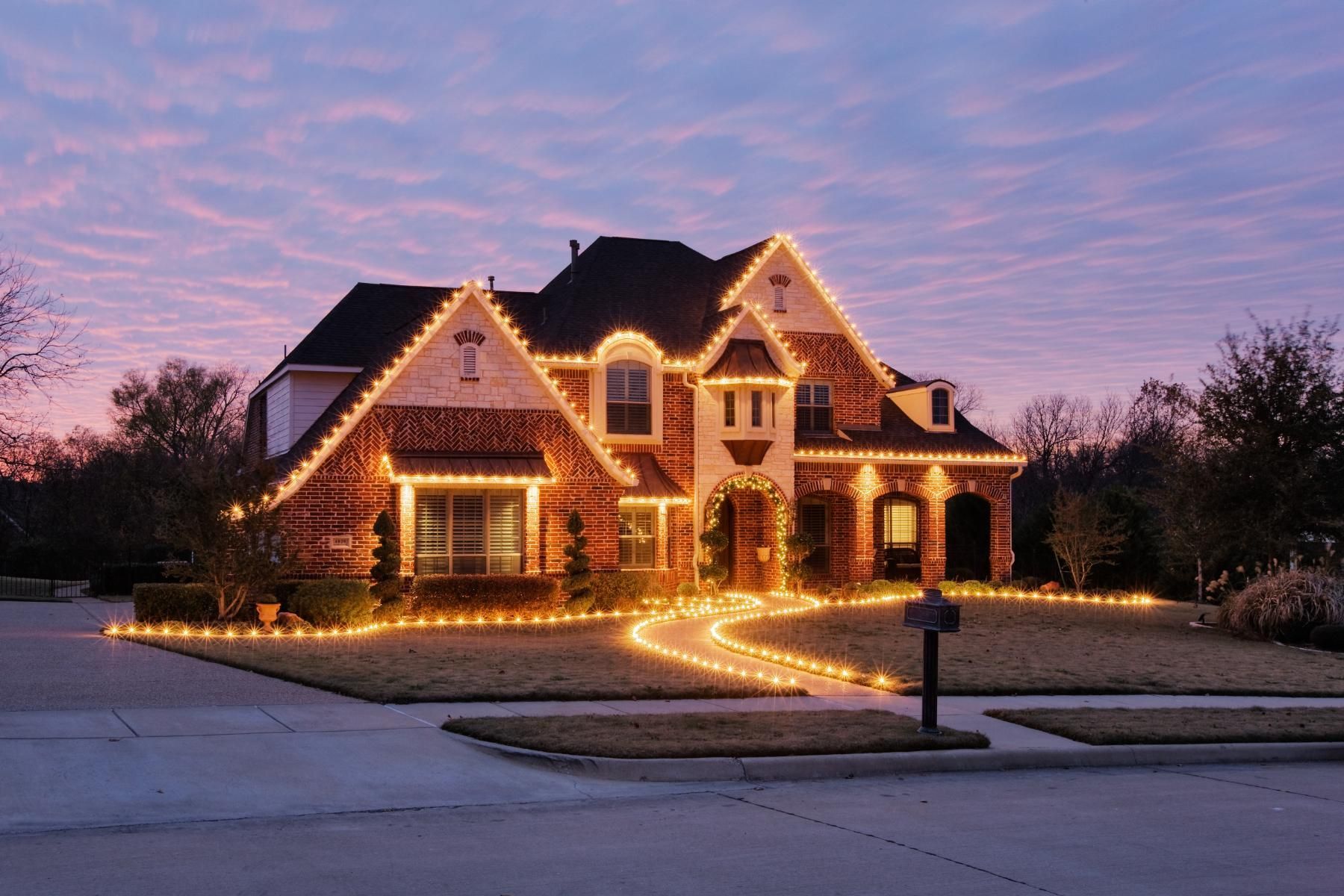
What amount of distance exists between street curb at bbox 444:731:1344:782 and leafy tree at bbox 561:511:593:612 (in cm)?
1466

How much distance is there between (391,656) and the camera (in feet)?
56.3

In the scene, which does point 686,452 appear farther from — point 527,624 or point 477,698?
point 477,698

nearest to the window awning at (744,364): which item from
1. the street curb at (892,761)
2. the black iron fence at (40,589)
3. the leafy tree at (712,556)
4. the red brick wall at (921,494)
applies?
the red brick wall at (921,494)

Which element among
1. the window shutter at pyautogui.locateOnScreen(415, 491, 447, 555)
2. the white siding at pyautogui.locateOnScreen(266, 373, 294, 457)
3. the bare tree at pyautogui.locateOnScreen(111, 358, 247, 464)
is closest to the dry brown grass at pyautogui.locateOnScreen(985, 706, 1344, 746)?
the window shutter at pyautogui.locateOnScreen(415, 491, 447, 555)

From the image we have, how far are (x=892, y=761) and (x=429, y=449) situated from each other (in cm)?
1708

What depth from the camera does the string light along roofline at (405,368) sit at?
2503 centimetres

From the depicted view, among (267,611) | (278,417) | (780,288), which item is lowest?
(267,611)

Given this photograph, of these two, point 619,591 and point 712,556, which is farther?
point 712,556

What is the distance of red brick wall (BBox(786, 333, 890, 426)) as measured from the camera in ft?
110

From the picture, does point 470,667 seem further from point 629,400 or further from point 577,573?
point 629,400

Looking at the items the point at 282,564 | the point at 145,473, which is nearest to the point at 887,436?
the point at 282,564

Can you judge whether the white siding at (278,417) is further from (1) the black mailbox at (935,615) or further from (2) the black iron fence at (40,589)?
(1) the black mailbox at (935,615)

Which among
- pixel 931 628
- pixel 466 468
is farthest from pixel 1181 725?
pixel 466 468

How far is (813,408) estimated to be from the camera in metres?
33.9
